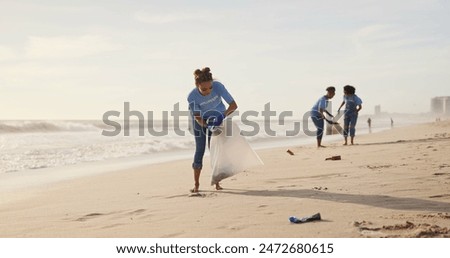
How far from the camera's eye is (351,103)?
14008 millimetres

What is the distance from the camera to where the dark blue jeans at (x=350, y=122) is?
46.0 feet

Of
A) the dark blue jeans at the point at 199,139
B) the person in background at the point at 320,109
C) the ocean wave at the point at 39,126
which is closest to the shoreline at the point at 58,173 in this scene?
the dark blue jeans at the point at 199,139

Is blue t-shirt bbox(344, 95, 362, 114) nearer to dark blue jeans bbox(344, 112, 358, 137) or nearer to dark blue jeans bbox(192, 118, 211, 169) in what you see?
dark blue jeans bbox(344, 112, 358, 137)

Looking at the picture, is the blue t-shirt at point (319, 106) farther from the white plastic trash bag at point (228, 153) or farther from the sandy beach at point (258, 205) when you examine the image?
the white plastic trash bag at point (228, 153)

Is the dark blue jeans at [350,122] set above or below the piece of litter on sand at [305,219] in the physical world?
above

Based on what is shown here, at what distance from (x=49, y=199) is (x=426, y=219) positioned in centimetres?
504

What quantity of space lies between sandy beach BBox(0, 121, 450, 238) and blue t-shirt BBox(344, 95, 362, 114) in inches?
222

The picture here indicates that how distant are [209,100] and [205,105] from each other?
0.09 metres

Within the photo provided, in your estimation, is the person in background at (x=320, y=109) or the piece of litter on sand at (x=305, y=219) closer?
the piece of litter on sand at (x=305, y=219)

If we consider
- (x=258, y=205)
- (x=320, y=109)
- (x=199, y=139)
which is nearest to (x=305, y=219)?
(x=258, y=205)

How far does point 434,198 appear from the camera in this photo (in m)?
4.99

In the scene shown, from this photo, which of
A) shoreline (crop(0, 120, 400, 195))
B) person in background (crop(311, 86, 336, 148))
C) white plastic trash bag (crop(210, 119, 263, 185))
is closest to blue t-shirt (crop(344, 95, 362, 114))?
person in background (crop(311, 86, 336, 148))

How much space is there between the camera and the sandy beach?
406 centimetres

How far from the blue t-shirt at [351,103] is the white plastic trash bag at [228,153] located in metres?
7.99
